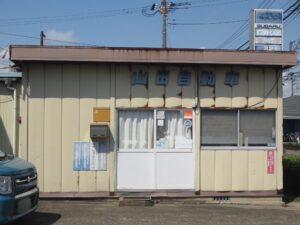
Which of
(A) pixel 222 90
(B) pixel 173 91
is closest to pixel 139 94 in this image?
(B) pixel 173 91

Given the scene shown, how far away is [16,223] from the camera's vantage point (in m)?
9.45

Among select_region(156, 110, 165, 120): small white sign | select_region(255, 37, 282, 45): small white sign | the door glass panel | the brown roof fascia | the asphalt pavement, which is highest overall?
select_region(255, 37, 282, 45): small white sign

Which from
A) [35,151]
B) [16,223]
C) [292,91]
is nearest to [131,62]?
[35,151]

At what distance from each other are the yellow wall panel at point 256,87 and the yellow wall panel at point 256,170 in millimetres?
1208

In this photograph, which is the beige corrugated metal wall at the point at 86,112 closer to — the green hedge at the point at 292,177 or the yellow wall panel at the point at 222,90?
the yellow wall panel at the point at 222,90

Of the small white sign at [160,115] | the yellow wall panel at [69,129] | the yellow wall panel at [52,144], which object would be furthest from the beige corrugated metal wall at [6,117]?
the small white sign at [160,115]

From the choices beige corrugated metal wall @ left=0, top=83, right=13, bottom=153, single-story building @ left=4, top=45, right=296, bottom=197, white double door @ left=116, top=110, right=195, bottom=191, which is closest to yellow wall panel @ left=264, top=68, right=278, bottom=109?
single-story building @ left=4, top=45, right=296, bottom=197

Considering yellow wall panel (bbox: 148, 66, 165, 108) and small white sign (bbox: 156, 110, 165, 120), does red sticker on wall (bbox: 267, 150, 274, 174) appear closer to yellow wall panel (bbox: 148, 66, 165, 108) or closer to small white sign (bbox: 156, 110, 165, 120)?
small white sign (bbox: 156, 110, 165, 120)

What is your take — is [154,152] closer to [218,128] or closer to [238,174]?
[218,128]

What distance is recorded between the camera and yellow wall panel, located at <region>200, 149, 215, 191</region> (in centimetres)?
1220

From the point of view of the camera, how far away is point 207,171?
481 inches

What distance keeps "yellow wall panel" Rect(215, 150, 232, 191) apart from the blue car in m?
4.80

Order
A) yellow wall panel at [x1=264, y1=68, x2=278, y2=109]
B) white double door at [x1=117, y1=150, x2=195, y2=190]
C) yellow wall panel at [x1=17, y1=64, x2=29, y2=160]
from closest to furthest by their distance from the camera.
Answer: yellow wall panel at [x1=17, y1=64, x2=29, y2=160] → white double door at [x1=117, y1=150, x2=195, y2=190] → yellow wall panel at [x1=264, y1=68, x2=278, y2=109]

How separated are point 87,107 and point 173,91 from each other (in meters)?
2.11
